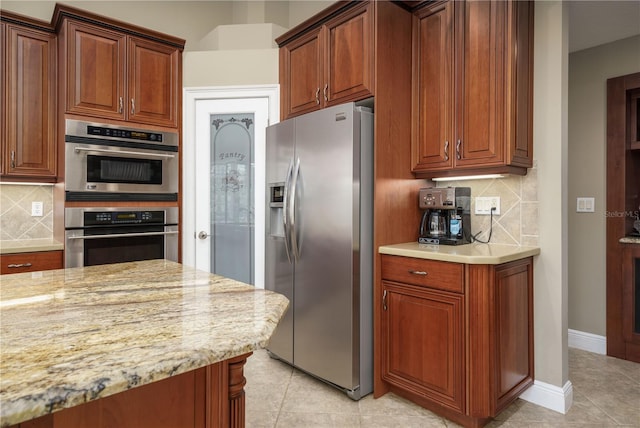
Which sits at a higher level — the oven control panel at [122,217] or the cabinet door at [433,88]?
the cabinet door at [433,88]

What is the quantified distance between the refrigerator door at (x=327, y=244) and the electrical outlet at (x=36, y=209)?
216cm

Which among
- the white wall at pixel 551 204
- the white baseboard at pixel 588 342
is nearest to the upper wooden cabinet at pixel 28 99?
the white wall at pixel 551 204

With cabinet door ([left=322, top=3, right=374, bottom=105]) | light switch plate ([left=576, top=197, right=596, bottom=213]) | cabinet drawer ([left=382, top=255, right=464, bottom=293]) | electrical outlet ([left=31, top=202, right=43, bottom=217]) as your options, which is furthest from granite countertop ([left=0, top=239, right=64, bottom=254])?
light switch plate ([left=576, top=197, right=596, bottom=213])

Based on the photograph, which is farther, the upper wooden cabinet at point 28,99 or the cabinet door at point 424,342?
the upper wooden cabinet at point 28,99

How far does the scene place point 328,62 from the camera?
8.86 ft

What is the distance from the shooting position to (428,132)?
101 inches

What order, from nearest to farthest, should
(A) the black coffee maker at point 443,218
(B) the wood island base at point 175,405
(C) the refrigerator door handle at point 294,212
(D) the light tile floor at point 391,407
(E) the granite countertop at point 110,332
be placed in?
(E) the granite countertop at point 110,332 < (B) the wood island base at point 175,405 < (D) the light tile floor at point 391,407 < (A) the black coffee maker at point 443,218 < (C) the refrigerator door handle at point 294,212

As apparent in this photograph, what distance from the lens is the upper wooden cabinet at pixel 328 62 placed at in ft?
8.00

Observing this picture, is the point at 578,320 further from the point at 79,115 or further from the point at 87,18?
the point at 87,18

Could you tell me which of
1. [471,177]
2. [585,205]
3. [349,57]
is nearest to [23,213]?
[349,57]

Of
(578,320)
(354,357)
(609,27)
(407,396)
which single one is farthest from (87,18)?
(578,320)

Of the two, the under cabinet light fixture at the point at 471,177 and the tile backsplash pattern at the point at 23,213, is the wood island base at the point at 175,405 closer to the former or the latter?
the under cabinet light fixture at the point at 471,177

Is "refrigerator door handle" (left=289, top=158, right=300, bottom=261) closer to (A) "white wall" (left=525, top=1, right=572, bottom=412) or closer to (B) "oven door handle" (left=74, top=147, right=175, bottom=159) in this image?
(B) "oven door handle" (left=74, top=147, right=175, bottom=159)

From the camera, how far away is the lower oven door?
109 inches
